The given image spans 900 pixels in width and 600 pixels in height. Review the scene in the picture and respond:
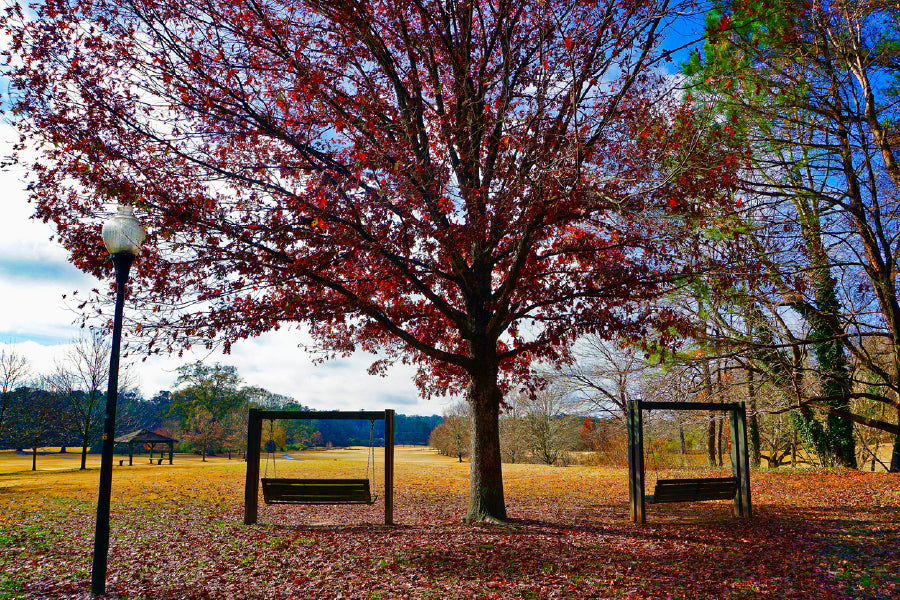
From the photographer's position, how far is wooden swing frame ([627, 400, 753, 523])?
28.8 feet

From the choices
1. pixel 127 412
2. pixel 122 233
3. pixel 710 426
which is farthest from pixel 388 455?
pixel 127 412

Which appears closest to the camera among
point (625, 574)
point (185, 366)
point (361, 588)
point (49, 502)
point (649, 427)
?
point (361, 588)

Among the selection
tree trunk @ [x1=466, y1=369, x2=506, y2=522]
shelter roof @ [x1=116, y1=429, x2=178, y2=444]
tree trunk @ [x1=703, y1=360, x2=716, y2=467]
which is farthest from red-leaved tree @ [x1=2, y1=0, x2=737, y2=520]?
shelter roof @ [x1=116, y1=429, x2=178, y2=444]

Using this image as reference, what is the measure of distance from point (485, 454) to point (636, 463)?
2645mm

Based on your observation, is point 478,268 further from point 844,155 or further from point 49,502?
point 49,502

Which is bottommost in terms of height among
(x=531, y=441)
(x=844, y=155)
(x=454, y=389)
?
(x=531, y=441)

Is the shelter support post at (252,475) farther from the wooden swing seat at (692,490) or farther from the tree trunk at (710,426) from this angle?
the tree trunk at (710,426)

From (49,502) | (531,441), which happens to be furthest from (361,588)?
(531,441)

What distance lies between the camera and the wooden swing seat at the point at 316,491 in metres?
8.39

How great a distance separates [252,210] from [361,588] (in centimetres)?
568

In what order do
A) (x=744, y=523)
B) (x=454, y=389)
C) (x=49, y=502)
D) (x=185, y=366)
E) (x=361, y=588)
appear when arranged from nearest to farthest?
(x=361, y=588) < (x=744, y=523) < (x=454, y=389) < (x=49, y=502) < (x=185, y=366)

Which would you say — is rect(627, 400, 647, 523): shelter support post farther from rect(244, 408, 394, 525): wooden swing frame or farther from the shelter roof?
the shelter roof

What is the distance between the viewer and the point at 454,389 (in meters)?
12.0

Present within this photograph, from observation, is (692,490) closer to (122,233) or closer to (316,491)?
(316,491)
